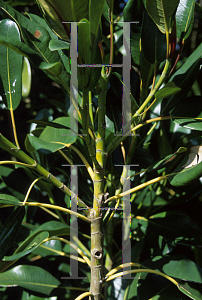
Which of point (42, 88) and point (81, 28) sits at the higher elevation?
point (81, 28)

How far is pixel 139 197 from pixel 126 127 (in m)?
0.37

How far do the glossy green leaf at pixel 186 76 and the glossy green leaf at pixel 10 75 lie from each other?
0.35 metres

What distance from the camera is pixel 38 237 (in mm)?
500

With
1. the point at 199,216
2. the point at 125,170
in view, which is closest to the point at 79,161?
the point at 125,170

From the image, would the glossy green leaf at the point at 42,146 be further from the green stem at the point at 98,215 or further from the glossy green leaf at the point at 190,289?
the glossy green leaf at the point at 190,289

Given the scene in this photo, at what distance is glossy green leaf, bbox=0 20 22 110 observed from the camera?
550 mm

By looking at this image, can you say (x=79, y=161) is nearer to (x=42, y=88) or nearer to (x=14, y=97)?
(x=14, y=97)

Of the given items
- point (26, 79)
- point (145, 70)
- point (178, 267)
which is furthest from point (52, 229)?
point (26, 79)

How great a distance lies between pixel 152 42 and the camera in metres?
0.50

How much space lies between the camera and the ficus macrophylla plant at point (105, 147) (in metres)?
0.42

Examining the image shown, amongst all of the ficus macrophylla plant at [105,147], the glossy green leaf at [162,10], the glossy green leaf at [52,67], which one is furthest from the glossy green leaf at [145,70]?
the glossy green leaf at [52,67]

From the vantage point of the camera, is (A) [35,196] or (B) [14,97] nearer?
(B) [14,97]

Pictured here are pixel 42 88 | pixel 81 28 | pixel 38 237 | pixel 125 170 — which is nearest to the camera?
pixel 81 28

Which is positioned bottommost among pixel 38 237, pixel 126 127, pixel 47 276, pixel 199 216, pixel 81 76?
pixel 47 276
